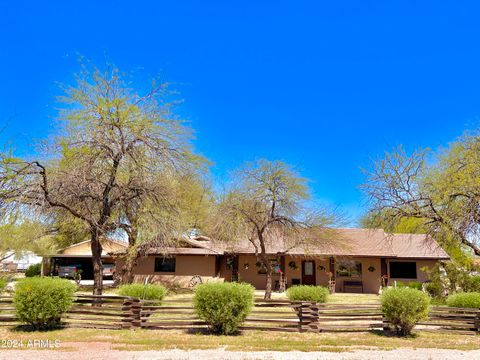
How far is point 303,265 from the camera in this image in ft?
94.5

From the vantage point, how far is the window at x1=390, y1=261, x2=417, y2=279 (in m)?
28.3

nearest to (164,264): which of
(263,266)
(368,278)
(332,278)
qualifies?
(263,266)

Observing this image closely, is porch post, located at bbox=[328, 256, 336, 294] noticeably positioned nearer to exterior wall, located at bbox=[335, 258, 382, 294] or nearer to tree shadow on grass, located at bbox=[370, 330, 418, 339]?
exterior wall, located at bbox=[335, 258, 382, 294]

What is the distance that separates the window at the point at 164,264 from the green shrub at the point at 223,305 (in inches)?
686

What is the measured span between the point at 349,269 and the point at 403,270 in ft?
11.8

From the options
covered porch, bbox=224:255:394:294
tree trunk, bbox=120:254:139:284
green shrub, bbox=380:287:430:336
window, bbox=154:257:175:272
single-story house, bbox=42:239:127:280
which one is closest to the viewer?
green shrub, bbox=380:287:430:336

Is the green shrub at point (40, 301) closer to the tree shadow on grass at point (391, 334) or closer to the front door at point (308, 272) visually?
the tree shadow on grass at point (391, 334)

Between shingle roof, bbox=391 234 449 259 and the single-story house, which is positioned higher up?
shingle roof, bbox=391 234 449 259

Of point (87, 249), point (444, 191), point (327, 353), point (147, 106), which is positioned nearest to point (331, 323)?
point (327, 353)

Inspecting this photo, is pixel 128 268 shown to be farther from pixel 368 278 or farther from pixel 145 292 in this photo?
pixel 368 278

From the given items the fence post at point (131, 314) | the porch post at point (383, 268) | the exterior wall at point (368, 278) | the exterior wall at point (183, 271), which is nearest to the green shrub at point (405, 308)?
the fence post at point (131, 314)

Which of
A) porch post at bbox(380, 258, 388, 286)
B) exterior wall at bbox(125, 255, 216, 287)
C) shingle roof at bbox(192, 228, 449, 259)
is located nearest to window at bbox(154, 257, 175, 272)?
exterior wall at bbox(125, 255, 216, 287)

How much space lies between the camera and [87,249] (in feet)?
110

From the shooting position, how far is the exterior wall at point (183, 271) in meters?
27.6
